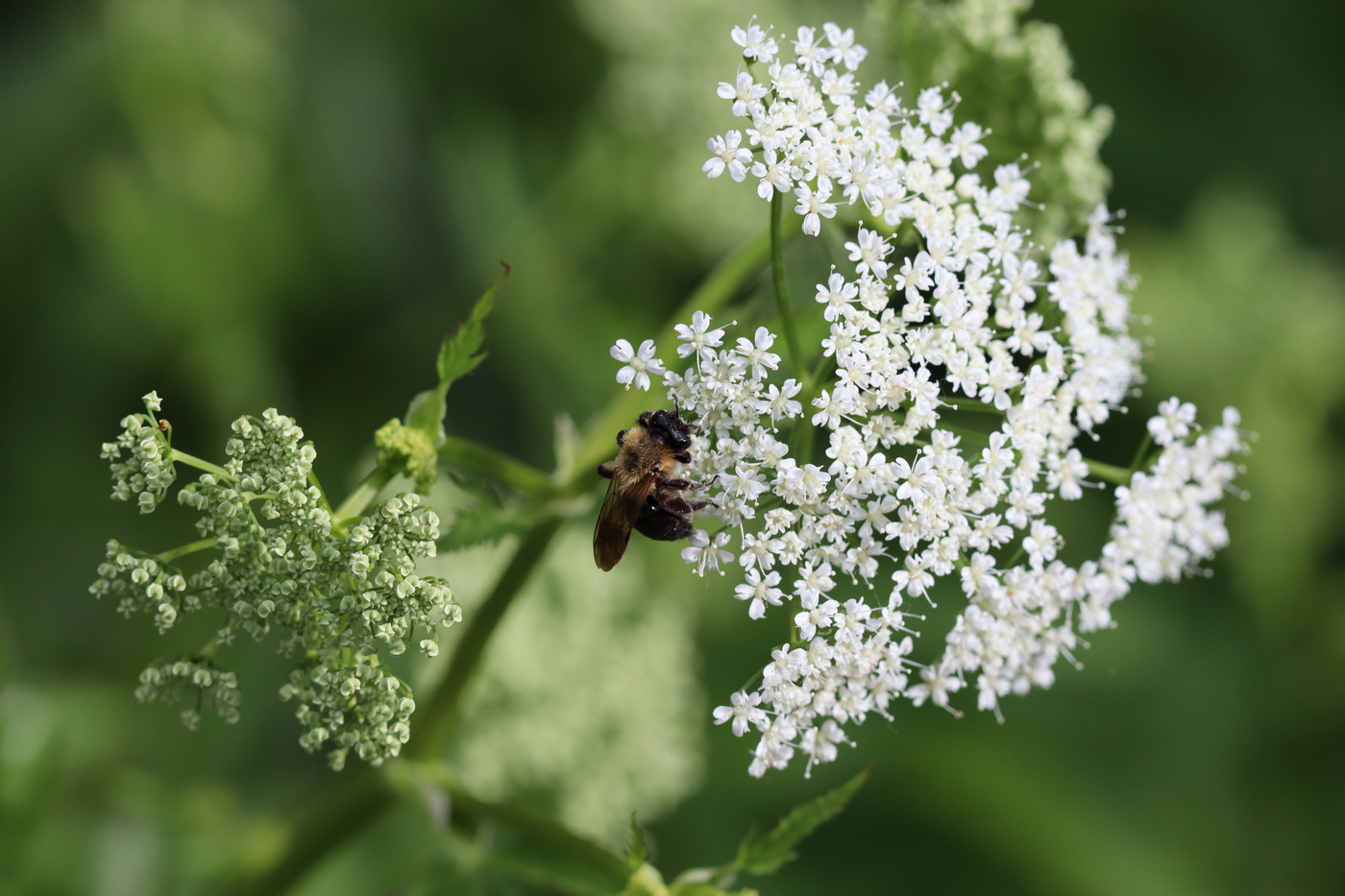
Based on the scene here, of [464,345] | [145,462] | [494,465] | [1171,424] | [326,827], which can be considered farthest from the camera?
[326,827]

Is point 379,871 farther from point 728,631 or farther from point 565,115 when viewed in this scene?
point 565,115

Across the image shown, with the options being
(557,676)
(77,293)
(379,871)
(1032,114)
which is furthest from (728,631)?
(77,293)

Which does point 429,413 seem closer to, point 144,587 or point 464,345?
point 464,345

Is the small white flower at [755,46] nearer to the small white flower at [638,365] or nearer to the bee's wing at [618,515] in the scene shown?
the small white flower at [638,365]

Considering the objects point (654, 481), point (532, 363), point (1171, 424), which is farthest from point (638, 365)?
point (532, 363)

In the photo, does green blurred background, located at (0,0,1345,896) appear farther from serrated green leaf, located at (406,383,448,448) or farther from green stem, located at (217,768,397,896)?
serrated green leaf, located at (406,383,448,448)

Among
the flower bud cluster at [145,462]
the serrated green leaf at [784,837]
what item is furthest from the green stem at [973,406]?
the flower bud cluster at [145,462]
